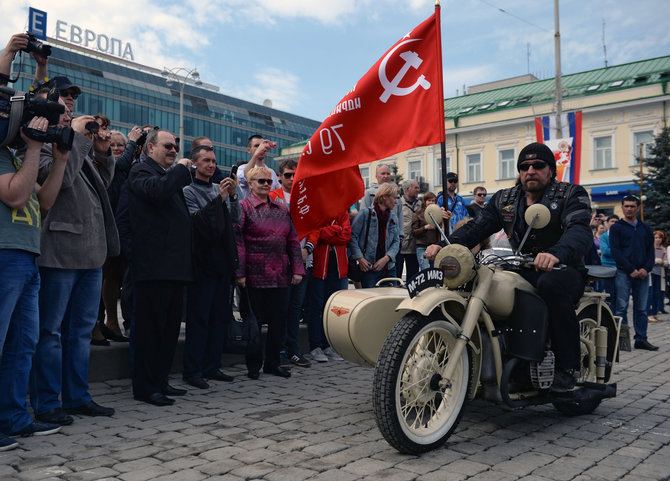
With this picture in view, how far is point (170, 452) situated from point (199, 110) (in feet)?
235

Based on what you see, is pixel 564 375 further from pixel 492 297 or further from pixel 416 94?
pixel 416 94

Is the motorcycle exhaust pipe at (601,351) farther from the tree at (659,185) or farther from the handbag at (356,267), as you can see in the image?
the tree at (659,185)

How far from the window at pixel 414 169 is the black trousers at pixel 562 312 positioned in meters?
46.8

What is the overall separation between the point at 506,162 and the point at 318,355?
41.4 meters

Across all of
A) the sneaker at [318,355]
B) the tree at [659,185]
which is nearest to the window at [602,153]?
the tree at [659,185]

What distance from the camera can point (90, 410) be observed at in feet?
15.3

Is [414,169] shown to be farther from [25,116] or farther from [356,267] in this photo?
[25,116]

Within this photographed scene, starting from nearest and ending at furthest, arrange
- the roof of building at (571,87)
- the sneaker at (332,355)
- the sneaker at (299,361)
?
1. the sneaker at (299,361)
2. the sneaker at (332,355)
3. the roof of building at (571,87)

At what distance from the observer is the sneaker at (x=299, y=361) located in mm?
6961

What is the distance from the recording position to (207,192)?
6199 mm

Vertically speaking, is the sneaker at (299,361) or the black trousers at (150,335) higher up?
the black trousers at (150,335)

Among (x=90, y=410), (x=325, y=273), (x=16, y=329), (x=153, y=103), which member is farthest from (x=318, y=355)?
(x=153, y=103)

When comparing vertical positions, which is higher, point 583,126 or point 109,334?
point 583,126

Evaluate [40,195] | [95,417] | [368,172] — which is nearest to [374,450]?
[95,417]
